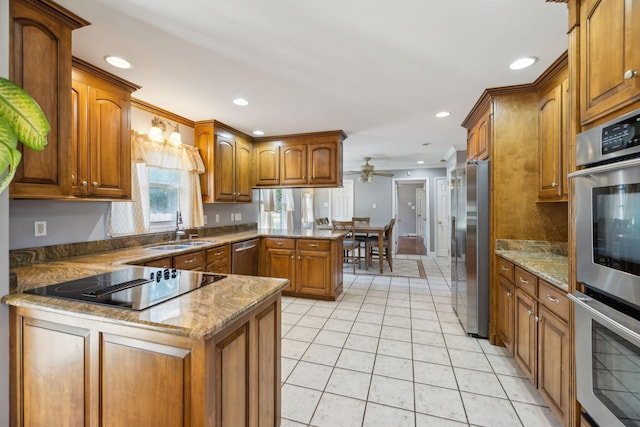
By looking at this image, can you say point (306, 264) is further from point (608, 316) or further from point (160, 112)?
point (608, 316)

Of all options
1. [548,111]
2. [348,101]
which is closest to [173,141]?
[348,101]

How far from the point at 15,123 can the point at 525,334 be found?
297 centimetres

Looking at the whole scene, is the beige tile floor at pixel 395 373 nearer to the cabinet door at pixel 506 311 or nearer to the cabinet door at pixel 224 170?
the cabinet door at pixel 506 311

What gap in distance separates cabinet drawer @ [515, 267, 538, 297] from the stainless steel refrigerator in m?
0.48

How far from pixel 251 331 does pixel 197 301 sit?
0.26 metres

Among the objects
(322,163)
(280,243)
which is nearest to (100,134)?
(280,243)

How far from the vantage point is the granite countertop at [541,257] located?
161 centimetres

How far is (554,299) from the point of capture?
1553 mm

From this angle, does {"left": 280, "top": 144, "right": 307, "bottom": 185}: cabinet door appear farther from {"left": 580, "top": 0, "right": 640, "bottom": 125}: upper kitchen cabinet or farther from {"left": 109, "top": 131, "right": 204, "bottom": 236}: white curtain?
{"left": 580, "top": 0, "right": 640, "bottom": 125}: upper kitchen cabinet

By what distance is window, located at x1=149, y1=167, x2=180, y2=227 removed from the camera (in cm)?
308

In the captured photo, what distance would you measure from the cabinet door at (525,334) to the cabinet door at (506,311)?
3.8 inches

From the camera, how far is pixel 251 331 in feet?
3.94

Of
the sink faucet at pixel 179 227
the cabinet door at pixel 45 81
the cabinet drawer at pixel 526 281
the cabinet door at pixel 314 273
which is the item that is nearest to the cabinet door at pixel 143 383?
the cabinet door at pixel 45 81

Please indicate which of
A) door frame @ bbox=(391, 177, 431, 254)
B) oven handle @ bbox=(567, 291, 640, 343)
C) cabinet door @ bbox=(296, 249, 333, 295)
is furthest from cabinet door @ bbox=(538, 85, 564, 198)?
door frame @ bbox=(391, 177, 431, 254)
